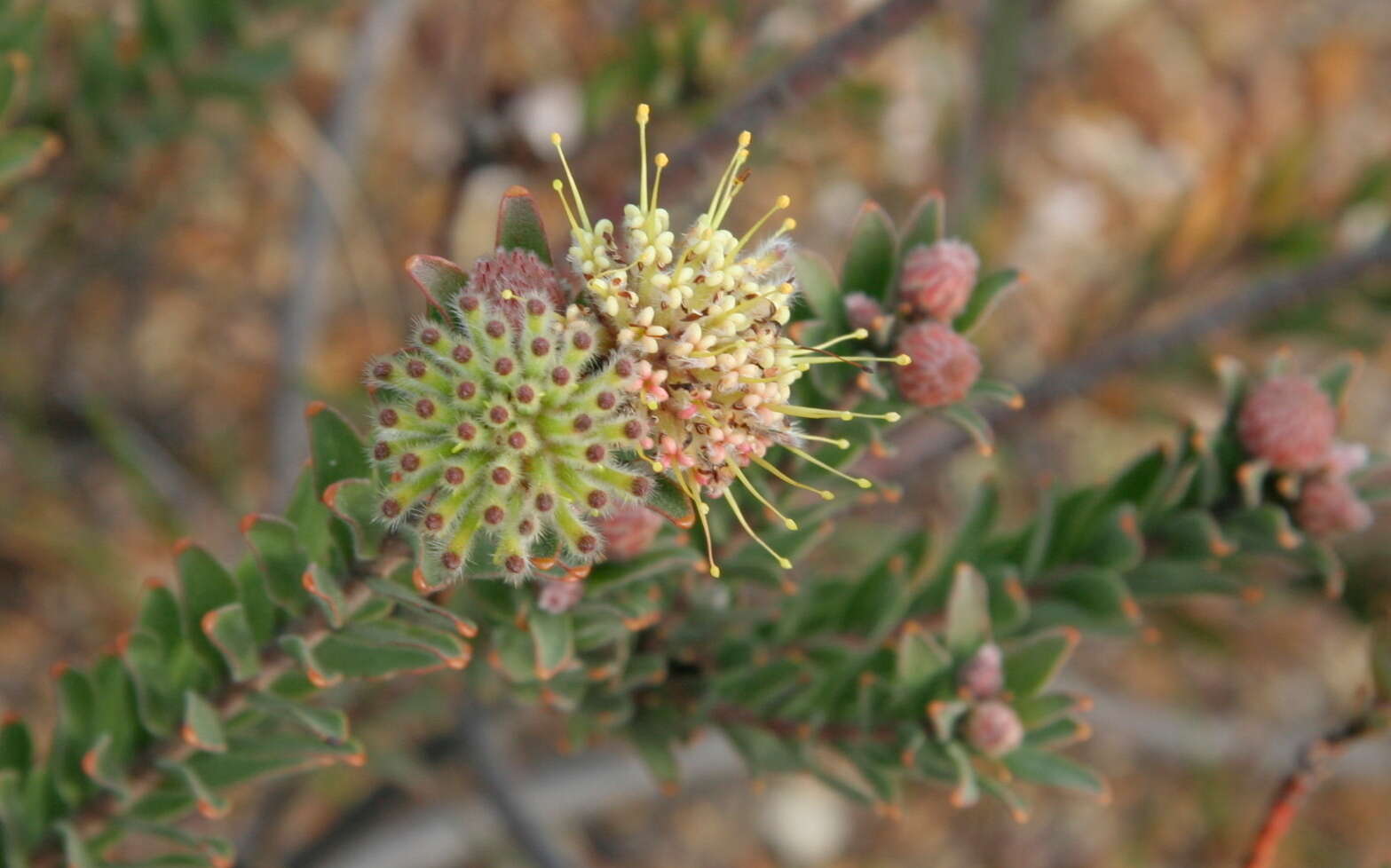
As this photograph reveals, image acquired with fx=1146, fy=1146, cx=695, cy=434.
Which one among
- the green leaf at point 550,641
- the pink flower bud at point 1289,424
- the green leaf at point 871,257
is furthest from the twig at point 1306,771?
the green leaf at point 550,641

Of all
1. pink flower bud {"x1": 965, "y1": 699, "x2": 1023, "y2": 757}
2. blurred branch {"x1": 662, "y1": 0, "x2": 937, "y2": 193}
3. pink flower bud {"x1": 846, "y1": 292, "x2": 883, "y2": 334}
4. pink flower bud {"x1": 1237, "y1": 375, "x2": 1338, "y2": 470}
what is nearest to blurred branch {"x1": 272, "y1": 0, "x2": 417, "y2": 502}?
blurred branch {"x1": 662, "y1": 0, "x2": 937, "y2": 193}

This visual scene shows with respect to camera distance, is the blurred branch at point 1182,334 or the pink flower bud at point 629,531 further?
the blurred branch at point 1182,334

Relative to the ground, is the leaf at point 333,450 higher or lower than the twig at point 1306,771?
higher

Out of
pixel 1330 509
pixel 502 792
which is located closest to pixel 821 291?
pixel 1330 509

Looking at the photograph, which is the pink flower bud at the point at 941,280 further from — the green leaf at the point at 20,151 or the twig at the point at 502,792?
the twig at the point at 502,792

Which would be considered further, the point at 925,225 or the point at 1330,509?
the point at 1330,509

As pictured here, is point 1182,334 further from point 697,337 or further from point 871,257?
point 697,337
